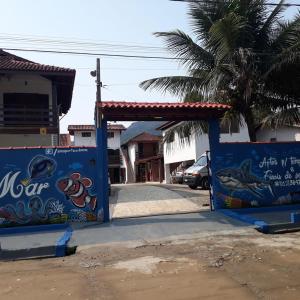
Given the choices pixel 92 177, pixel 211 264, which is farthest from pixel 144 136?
pixel 211 264

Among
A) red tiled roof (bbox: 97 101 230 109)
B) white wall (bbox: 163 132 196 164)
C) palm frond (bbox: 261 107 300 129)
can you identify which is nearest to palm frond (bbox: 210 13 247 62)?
red tiled roof (bbox: 97 101 230 109)

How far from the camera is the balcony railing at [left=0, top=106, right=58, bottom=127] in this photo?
21.4 metres

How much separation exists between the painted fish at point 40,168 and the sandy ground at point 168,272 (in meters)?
3.75

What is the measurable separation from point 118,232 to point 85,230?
3.18 ft

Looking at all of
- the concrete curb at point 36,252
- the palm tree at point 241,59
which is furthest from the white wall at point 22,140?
the concrete curb at point 36,252

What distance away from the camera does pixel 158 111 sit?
13.3 metres

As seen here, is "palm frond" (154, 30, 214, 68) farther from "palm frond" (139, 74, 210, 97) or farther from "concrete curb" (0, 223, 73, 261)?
"concrete curb" (0, 223, 73, 261)

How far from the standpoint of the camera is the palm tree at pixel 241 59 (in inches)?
595

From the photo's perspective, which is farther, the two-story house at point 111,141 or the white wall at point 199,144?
the two-story house at point 111,141

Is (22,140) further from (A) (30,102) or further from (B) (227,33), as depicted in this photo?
(B) (227,33)

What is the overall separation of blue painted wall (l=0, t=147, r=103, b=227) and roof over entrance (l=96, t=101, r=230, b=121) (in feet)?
4.29

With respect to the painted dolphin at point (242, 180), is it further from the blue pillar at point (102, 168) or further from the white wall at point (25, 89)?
the white wall at point (25, 89)

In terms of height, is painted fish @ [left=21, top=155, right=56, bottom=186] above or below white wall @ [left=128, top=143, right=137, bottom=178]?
below

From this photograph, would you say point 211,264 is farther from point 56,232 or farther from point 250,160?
point 250,160
